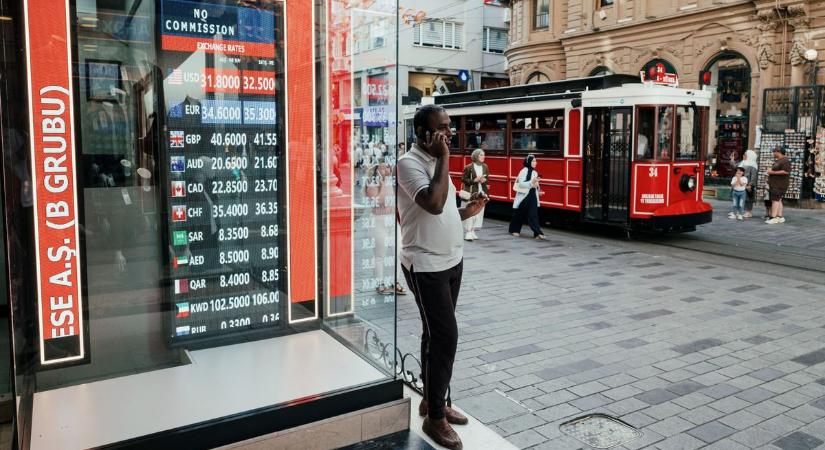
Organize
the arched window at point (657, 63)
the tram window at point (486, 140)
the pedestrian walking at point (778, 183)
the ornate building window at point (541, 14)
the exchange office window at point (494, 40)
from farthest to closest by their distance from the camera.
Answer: the exchange office window at point (494, 40) < the ornate building window at point (541, 14) < the arched window at point (657, 63) < the tram window at point (486, 140) < the pedestrian walking at point (778, 183)

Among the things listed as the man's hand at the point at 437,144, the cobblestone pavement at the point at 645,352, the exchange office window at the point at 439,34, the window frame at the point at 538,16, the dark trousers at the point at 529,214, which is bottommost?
the cobblestone pavement at the point at 645,352

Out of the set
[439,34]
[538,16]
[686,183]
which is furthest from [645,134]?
[439,34]

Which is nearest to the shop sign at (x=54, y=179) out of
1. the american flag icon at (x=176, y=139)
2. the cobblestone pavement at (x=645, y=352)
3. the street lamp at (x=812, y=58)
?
the american flag icon at (x=176, y=139)

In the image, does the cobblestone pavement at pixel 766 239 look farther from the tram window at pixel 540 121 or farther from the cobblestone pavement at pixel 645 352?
the tram window at pixel 540 121

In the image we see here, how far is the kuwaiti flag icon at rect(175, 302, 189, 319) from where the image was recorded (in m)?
4.31

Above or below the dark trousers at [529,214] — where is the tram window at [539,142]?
above

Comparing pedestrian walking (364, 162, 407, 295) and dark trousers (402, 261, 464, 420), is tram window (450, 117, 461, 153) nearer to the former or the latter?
pedestrian walking (364, 162, 407, 295)

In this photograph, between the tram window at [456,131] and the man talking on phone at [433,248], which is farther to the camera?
the tram window at [456,131]

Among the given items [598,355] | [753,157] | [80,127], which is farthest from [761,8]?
[80,127]

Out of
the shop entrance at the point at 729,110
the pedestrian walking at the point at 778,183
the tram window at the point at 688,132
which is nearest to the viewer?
the tram window at the point at 688,132

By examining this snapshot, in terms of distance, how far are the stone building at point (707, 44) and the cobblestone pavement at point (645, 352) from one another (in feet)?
42.4

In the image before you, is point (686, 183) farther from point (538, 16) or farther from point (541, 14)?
point (538, 16)

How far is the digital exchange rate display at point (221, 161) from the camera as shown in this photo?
415 centimetres

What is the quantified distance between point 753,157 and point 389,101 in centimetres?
1654
